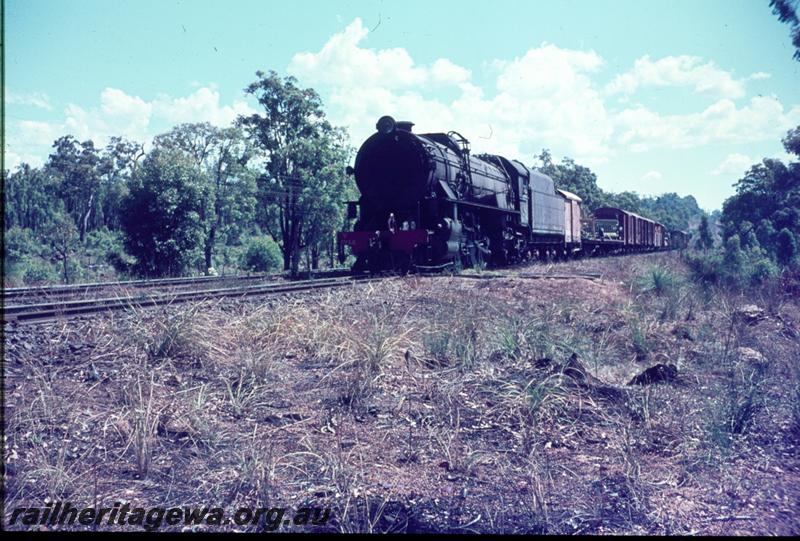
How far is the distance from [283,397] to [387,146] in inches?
434

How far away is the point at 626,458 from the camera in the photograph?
340 centimetres

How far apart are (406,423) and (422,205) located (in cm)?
1055

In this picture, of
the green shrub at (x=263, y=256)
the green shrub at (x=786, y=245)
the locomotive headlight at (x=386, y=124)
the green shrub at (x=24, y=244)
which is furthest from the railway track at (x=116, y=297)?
the green shrub at (x=24, y=244)

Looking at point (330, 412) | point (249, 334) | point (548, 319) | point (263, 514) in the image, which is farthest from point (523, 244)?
point (263, 514)

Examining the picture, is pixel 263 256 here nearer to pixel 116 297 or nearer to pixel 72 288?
pixel 72 288

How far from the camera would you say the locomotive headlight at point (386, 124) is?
47.6 feet

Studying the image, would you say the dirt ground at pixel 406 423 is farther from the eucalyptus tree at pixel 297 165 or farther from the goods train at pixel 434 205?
the eucalyptus tree at pixel 297 165

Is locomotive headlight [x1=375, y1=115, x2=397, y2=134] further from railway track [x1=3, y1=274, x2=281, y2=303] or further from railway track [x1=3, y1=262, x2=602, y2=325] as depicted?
railway track [x1=3, y1=274, x2=281, y2=303]

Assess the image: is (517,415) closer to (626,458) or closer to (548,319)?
(626,458)

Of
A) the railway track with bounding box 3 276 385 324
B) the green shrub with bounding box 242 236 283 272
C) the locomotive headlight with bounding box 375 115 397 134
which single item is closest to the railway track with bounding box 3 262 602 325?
the railway track with bounding box 3 276 385 324

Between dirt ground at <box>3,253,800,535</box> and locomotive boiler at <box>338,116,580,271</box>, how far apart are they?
6.95 metres

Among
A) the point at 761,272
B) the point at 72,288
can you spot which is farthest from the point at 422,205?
the point at 761,272

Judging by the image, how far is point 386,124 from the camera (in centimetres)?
1459

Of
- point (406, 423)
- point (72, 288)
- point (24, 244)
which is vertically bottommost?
point (406, 423)
